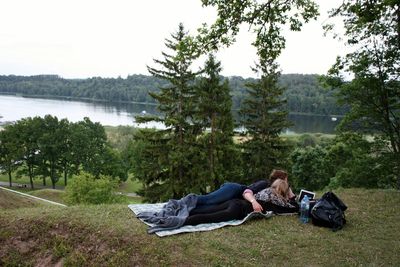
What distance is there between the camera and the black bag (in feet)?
24.0

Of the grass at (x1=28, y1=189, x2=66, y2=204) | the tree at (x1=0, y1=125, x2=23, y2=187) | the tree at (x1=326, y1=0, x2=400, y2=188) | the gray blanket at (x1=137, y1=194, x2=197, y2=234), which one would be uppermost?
the tree at (x1=326, y1=0, x2=400, y2=188)

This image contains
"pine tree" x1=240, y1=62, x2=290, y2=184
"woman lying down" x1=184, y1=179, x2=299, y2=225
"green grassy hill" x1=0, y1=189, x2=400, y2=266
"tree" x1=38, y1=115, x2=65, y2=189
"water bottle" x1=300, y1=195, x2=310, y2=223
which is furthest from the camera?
"tree" x1=38, y1=115, x2=65, y2=189

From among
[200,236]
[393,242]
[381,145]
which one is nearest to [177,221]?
[200,236]

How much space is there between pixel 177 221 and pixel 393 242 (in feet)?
13.6

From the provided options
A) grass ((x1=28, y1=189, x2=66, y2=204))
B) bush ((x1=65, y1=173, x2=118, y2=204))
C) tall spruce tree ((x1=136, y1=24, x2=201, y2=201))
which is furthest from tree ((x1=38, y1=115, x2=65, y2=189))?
tall spruce tree ((x1=136, y1=24, x2=201, y2=201))

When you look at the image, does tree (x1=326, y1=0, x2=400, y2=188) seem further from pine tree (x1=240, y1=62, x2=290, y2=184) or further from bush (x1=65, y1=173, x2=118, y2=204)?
bush (x1=65, y1=173, x2=118, y2=204)

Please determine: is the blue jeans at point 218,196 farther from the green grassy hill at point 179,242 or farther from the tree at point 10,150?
the tree at point 10,150

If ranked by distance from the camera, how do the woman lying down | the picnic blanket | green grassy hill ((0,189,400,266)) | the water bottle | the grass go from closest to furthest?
green grassy hill ((0,189,400,266))
the picnic blanket
the woman lying down
the water bottle
the grass

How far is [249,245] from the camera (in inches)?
248

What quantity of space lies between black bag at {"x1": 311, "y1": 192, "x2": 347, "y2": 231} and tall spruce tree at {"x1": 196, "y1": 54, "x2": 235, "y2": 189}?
14525 millimetres

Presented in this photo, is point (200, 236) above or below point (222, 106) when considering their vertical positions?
below

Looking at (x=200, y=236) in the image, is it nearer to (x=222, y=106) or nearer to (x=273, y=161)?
(x=222, y=106)

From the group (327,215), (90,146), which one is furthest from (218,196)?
(90,146)

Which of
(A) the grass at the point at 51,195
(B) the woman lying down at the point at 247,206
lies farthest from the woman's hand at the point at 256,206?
(A) the grass at the point at 51,195
